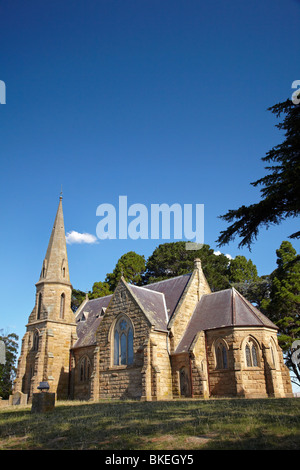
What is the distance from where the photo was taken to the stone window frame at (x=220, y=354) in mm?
24498

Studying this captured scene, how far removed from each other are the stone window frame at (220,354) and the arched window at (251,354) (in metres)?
1.29

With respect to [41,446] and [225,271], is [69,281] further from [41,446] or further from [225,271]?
[41,446]

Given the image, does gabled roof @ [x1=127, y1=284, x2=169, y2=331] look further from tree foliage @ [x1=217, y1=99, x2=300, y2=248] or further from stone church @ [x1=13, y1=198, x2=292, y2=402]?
tree foliage @ [x1=217, y1=99, x2=300, y2=248]

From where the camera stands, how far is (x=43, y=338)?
104 feet

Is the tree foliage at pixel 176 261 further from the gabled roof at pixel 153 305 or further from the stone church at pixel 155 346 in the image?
the gabled roof at pixel 153 305

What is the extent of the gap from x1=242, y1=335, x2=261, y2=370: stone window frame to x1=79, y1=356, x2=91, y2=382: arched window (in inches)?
533

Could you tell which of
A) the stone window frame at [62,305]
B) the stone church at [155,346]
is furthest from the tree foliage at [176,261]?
the stone window frame at [62,305]

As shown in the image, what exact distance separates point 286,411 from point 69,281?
2658 centimetres

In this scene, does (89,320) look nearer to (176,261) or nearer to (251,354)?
(251,354)

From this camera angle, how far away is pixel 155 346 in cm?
2497

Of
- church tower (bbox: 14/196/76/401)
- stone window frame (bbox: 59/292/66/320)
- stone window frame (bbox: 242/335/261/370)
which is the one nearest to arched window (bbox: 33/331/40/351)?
church tower (bbox: 14/196/76/401)

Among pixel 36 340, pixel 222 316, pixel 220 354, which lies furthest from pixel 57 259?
pixel 220 354

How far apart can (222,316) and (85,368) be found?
13.1 m
